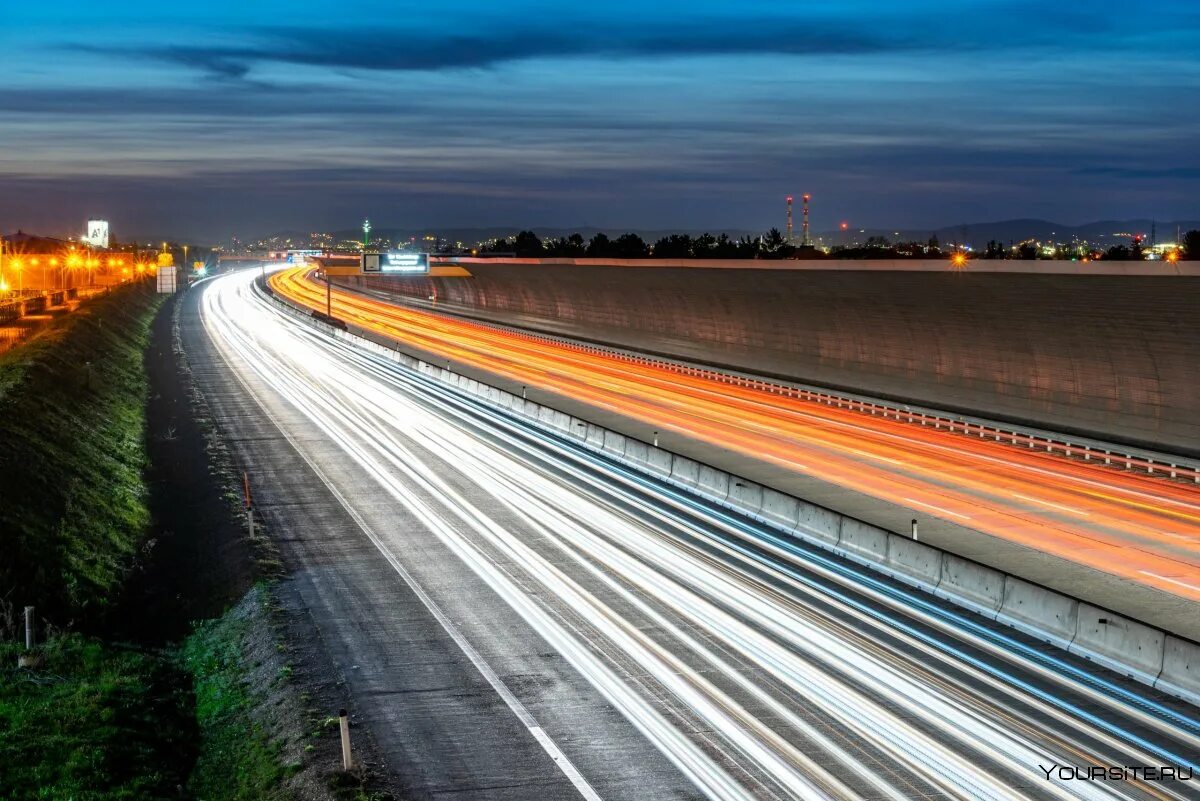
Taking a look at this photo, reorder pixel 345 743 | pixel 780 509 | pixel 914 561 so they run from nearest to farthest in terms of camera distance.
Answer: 1. pixel 345 743
2. pixel 914 561
3. pixel 780 509

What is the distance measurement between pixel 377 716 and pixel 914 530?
13125 millimetres

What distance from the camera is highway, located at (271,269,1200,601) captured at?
27391 mm

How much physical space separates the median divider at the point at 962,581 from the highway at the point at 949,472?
3693mm

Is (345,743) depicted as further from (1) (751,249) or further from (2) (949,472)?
(1) (751,249)

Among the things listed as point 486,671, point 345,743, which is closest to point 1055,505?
point 486,671

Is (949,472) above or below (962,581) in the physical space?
below

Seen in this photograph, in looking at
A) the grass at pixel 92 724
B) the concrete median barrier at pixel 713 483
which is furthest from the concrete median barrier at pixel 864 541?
the grass at pixel 92 724

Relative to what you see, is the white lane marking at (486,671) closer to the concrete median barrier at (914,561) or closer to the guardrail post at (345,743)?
the guardrail post at (345,743)

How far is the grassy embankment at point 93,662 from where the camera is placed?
1612 cm

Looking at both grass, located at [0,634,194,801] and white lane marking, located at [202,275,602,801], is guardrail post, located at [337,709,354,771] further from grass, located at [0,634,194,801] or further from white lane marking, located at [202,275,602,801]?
white lane marking, located at [202,275,602,801]

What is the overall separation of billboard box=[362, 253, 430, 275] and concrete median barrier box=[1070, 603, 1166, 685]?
9501 centimetres

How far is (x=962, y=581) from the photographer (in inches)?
910

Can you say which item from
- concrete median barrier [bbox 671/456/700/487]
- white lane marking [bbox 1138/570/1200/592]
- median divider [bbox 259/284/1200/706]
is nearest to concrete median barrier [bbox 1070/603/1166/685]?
median divider [bbox 259/284/1200/706]

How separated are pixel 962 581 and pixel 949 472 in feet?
48.2
